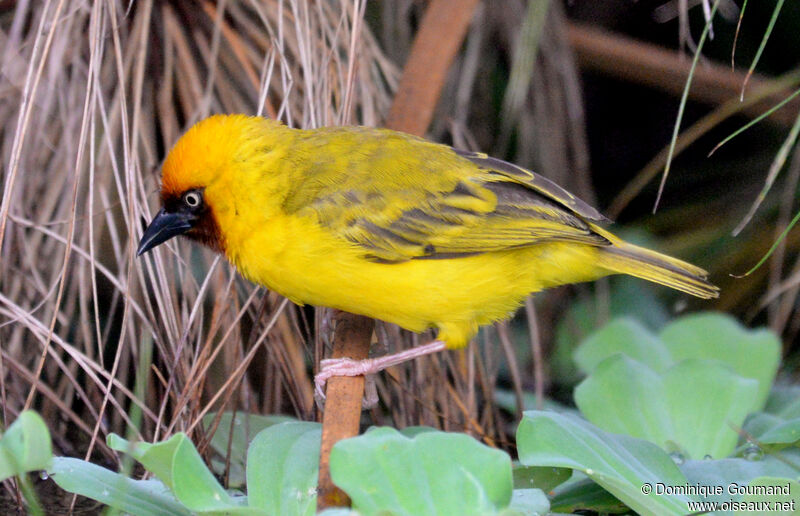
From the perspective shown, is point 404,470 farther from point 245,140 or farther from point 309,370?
point 309,370

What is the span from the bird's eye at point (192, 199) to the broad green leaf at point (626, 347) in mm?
1440

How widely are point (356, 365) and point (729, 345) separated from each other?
1381 millimetres

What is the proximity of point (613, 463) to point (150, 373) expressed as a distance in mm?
1603

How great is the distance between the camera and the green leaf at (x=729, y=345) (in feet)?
9.87

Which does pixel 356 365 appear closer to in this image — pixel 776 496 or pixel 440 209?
pixel 440 209

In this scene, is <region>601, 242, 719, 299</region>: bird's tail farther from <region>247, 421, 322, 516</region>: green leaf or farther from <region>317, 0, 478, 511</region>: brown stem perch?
<region>247, 421, 322, 516</region>: green leaf

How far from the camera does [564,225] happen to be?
8.93 ft

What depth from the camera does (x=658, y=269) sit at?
111 inches

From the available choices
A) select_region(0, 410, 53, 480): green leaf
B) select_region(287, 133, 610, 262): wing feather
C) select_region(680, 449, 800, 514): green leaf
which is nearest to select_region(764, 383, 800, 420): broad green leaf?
select_region(680, 449, 800, 514): green leaf

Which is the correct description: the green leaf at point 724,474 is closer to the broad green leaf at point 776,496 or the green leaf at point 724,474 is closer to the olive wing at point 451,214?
the broad green leaf at point 776,496

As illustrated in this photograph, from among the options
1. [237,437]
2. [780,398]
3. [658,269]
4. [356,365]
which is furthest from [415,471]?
[780,398]

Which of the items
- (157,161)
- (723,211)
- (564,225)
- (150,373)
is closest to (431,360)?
(564,225)

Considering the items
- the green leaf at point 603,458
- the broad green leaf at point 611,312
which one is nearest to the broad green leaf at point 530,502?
the green leaf at point 603,458

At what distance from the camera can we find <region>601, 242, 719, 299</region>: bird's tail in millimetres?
2795
